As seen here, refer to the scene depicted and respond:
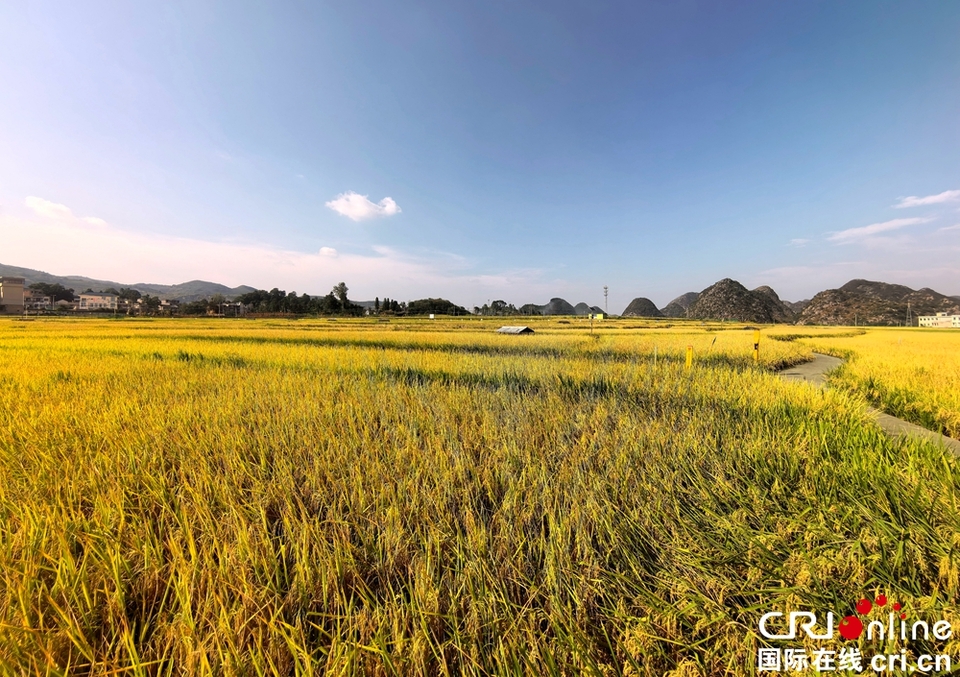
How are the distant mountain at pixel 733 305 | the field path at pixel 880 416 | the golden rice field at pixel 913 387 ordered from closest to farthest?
the field path at pixel 880 416 → the golden rice field at pixel 913 387 → the distant mountain at pixel 733 305

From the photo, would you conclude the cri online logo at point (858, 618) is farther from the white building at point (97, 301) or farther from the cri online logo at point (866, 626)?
the white building at point (97, 301)

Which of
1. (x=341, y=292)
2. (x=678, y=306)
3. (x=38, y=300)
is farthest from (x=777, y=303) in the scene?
(x=38, y=300)

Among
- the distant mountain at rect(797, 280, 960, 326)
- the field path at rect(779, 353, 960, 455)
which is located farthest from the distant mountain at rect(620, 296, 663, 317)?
the field path at rect(779, 353, 960, 455)

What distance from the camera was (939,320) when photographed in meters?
66.7

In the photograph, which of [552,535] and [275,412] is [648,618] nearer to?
[552,535]

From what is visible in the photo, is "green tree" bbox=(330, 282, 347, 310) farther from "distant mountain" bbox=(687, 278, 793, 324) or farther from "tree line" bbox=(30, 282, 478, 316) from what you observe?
"distant mountain" bbox=(687, 278, 793, 324)

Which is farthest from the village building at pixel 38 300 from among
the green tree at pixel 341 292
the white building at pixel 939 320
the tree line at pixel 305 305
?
the white building at pixel 939 320

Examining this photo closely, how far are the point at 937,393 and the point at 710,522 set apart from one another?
7055 millimetres

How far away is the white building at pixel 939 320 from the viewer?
64438mm

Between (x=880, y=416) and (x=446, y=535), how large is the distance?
642 centimetres

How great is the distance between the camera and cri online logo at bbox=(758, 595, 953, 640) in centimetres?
109

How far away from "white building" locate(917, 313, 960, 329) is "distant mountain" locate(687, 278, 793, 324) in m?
29.1

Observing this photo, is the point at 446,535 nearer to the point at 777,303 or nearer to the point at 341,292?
the point at 341,292

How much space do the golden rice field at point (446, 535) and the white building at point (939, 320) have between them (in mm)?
108944
